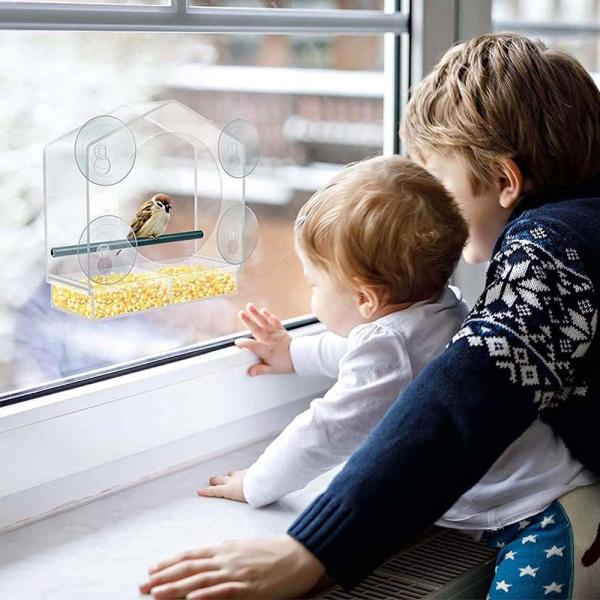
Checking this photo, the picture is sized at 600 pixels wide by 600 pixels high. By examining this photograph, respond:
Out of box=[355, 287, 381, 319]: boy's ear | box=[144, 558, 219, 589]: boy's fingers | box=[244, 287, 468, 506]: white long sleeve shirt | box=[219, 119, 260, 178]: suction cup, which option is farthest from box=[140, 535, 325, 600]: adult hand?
box=[219, 119, 260, 178]: suction cup

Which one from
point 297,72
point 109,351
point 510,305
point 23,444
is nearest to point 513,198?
point 510,305

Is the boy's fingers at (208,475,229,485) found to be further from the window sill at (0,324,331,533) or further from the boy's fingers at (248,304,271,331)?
the boy's fingers at (248,304,271,331)

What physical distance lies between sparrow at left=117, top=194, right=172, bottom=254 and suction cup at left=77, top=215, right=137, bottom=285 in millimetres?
14

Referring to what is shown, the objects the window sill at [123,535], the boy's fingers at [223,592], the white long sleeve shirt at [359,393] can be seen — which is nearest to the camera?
the boy's fingers at [223,592]

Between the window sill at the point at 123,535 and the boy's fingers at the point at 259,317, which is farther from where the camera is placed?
the boy's fingers at the point at 259,317

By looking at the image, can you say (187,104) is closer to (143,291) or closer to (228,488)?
(143,291)

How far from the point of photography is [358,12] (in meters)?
1.66

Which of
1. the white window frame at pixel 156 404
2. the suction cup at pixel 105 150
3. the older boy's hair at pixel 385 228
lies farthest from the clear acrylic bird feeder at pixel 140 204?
the older boy's hair at pixel 385 228

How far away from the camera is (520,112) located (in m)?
1.31

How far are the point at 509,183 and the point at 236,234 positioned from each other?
398mm

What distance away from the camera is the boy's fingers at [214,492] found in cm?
140

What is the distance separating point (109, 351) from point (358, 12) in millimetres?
660

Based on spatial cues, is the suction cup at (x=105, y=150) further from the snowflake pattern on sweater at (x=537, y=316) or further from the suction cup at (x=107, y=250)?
the snowflake pattern on sweater at (x=537, y=316)

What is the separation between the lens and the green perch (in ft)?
4.31
